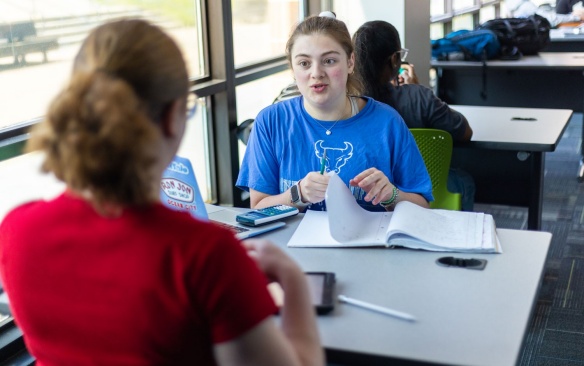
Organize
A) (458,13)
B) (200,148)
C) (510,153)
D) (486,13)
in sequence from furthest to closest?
(486,13) < (458,13) < (510,153) < (200,148)

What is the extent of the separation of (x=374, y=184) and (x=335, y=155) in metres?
0.28

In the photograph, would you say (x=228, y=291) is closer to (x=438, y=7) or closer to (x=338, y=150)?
(x=338, y=150)

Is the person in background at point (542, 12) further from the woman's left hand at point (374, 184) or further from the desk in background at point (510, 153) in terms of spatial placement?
the woman's left hand at point (374, 184)

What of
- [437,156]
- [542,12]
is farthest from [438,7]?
[437,156]

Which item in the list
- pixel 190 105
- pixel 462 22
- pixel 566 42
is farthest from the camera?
pixel 462 22

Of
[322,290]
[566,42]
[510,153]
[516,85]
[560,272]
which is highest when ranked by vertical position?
[566,42]

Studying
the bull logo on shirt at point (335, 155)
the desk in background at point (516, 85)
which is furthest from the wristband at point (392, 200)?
the desk in background at point (516, 85)

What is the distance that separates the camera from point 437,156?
9.45 feet

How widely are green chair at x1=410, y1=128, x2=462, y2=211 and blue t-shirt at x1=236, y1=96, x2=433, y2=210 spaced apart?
1.94ft

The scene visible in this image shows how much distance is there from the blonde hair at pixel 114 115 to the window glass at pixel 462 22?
6612mm

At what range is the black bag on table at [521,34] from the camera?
16.8 ft

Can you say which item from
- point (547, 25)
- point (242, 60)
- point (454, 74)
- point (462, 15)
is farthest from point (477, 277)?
point (462, 15)

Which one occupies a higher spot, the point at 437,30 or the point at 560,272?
the point at 437,30

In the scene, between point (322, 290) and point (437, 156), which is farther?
point (437, 156)
